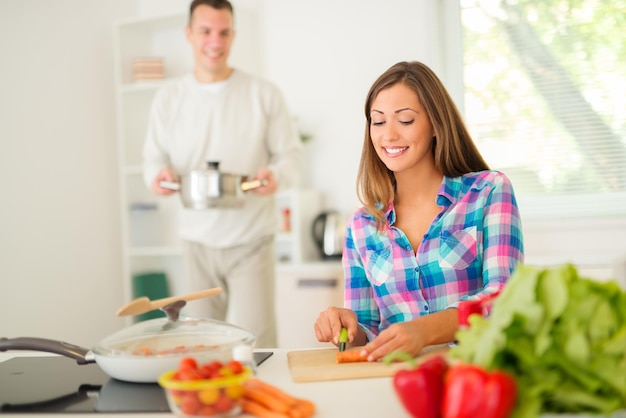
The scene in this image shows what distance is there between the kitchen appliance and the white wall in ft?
4.15

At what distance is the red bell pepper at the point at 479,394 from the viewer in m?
0.82

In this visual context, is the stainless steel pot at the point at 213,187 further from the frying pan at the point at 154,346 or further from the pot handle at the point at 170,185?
the frying pan at the point at 154,346

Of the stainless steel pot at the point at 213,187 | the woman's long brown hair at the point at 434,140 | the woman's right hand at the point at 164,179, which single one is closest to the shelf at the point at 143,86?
the woman's right hand at the point at 164,179

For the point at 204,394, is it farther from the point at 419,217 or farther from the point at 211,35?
the point at 211,35

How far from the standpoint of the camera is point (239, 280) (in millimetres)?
2824

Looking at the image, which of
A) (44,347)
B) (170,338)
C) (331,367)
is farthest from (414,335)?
(44,347)

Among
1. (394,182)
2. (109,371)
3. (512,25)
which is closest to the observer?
(109,371)

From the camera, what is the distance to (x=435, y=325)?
4.68ft

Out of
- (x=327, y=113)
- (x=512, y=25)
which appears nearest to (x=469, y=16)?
(x=512, y=25)

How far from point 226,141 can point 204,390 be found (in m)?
1.95

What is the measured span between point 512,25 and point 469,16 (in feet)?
0.80

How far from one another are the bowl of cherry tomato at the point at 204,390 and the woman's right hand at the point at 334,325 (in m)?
0.50

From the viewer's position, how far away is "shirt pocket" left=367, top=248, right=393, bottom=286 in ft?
5.61

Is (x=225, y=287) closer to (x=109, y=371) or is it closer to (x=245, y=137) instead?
(x=245, y=137)
